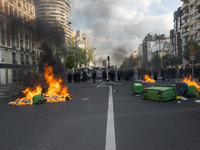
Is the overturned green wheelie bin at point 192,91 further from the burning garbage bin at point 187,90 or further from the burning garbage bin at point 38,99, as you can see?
the burning garbage bin at point 38,99

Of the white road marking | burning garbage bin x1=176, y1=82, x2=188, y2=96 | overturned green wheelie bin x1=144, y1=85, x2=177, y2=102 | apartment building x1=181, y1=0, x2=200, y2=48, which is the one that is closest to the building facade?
apartment building x1=181, y1=0, x2=200, y2=48

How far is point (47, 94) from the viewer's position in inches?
393

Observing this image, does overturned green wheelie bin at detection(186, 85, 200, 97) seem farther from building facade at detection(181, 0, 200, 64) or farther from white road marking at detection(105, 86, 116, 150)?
building facade at detection(181, 0, 200, 64)

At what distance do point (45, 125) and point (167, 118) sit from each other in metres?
3.51

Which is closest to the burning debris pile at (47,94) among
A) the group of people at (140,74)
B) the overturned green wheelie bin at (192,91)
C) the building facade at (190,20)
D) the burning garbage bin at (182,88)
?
the burning garbage bin at (182,88)

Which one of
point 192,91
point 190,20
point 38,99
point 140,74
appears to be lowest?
point 38,99

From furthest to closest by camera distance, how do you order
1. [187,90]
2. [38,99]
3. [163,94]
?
1. [187,90]
2. [38,99]
3. [163,94]

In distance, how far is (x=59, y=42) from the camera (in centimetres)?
1500

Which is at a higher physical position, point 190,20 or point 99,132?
point 190,20

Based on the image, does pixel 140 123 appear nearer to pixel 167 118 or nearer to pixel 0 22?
pixel 167 118

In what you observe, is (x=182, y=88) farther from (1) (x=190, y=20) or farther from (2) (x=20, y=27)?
(1) (x=190, y=20)

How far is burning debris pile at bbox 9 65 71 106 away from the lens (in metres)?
8.58

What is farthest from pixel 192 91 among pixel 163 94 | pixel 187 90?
pixel 163 94

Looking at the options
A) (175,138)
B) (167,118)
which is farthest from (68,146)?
(167,118)
